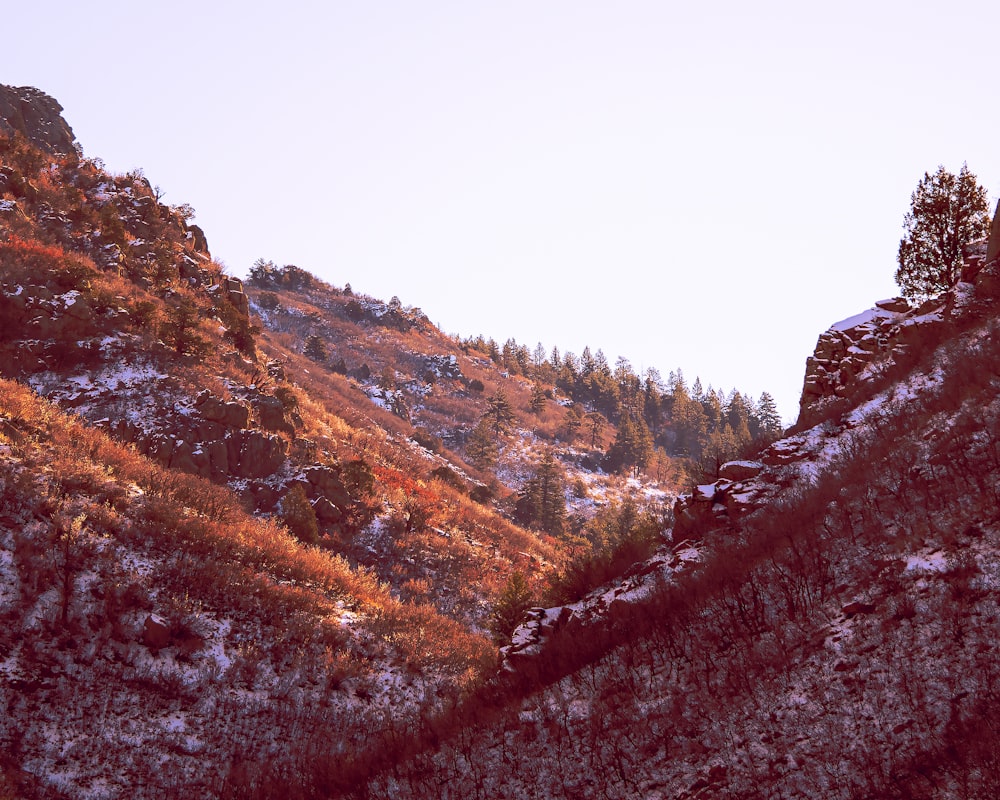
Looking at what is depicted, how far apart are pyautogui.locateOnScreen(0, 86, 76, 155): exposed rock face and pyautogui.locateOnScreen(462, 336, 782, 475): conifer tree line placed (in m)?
46.3

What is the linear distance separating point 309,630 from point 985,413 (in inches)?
640

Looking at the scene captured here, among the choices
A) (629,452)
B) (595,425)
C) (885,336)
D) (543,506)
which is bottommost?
(543,506)

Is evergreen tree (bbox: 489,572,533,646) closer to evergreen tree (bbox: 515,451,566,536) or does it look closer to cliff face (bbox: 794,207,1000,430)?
cliff face (bbox: 794,207,1000,430)

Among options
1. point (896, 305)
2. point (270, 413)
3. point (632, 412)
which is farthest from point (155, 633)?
point (632, 412)

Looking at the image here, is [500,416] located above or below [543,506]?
above

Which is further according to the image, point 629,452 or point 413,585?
point 629,452

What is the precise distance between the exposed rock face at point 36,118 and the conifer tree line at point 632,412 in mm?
46257

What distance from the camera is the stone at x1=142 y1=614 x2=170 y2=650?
14.7 meters

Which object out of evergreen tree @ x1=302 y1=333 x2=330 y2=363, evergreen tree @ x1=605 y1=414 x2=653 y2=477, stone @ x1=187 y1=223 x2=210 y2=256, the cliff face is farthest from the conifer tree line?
the cliff face

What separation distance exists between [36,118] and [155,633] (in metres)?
42.3

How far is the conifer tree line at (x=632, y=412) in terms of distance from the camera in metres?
78.0

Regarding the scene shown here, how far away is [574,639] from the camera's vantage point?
1111 cm

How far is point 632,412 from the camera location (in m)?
98.2

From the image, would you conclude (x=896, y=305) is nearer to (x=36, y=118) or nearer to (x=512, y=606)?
(x=512, y=606)
